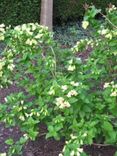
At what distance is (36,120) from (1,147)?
0.74 metres

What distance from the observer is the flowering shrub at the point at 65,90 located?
2.76 metres

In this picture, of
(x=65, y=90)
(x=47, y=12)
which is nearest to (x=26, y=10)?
(x=47, y=12)

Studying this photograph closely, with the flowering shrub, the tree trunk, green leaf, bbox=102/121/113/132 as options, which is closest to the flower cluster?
the flowering shrub

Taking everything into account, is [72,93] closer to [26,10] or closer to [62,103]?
[62,103]

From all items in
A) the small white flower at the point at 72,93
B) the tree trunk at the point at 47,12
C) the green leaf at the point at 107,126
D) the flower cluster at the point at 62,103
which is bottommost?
the green leaf at the point at 107,126

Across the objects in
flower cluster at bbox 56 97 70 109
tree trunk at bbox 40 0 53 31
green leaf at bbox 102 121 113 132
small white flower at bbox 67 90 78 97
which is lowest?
green leaf at bbox 102 121 113 132

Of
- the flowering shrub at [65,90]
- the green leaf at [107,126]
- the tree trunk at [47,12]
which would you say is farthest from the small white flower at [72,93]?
the tree trunk at [47,12]

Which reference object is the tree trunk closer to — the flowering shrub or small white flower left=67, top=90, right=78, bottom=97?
the flowering shrub

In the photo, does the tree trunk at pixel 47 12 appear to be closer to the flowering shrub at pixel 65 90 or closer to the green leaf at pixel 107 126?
the flowering shrub at pixel 65 90

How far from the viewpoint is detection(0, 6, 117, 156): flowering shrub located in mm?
2762

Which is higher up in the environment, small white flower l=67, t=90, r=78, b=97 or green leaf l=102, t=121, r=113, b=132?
small white flower l=67, t=90, r=78, b=97

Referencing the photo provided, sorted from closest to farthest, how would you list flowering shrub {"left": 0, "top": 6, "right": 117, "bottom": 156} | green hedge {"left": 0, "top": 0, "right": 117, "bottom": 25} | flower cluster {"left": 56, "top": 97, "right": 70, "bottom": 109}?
flower cluster {"left": 56, "top": 97, "right": 70, "bottom": 109}
flowering shrub {"left": 0, "top": 6, "right": 117, "bottom": 156}
green hedge {"left": 0, "top": 0, "right": 117, "bottom": 25}

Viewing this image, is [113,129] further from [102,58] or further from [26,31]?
[26,31]

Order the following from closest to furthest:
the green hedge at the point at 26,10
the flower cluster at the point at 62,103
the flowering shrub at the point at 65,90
→ the flower cluster at the point at 62,103 < the flowering shrub at the point at 65,90 < the green hedge at the point at 26,10
